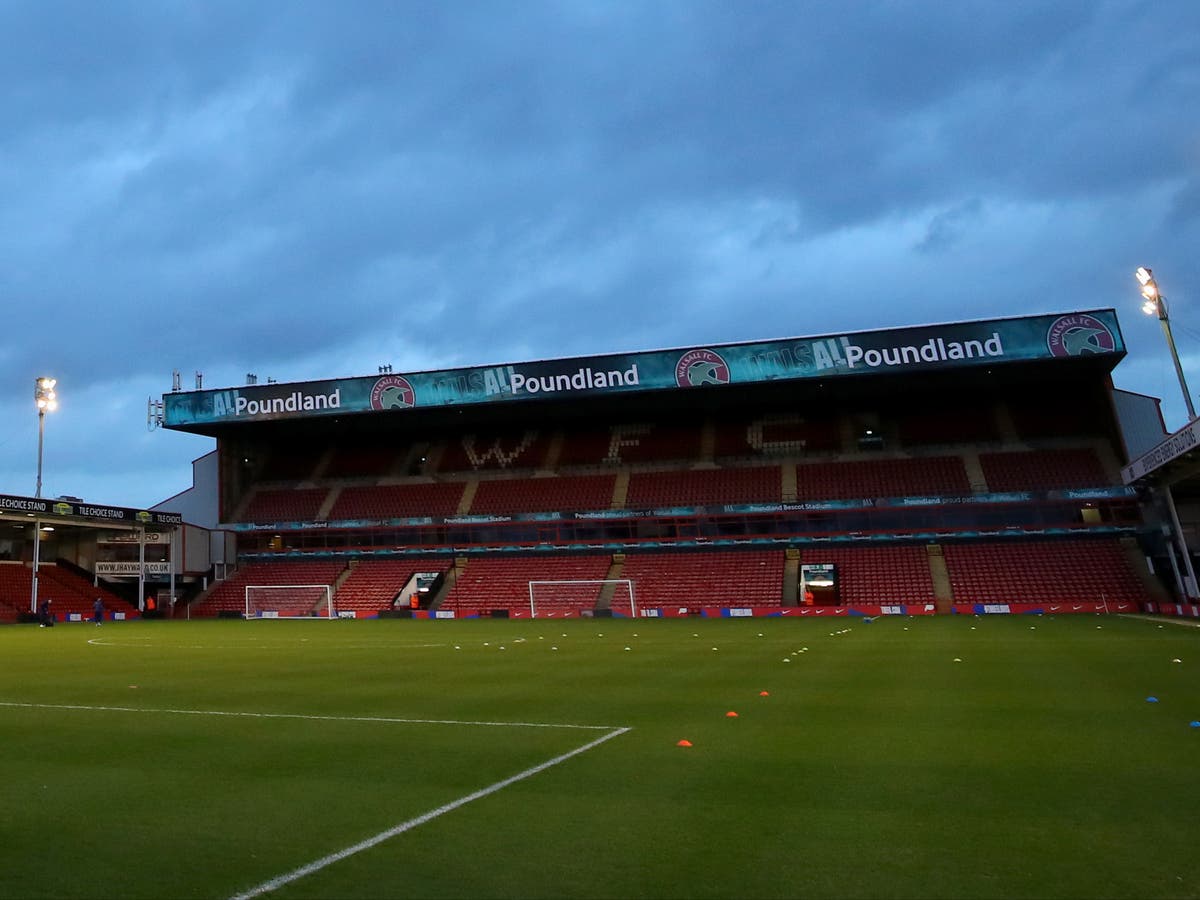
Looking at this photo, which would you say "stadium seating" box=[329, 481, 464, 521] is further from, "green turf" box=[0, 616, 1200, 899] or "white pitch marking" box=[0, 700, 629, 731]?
"white pitch marking" box=[0, 700, 629, 731]

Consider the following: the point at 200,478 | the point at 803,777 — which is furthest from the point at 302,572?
the point at 803,777

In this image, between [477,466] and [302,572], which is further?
[477,466]

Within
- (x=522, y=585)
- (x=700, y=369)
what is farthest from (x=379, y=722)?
(x=700, y=369)

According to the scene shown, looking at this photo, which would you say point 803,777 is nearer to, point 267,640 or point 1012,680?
point 1012,680

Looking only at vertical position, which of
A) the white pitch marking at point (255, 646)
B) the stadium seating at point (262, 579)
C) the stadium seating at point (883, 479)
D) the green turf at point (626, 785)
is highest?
the stadium seating at point (883, 479)

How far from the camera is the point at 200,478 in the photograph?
5462cm

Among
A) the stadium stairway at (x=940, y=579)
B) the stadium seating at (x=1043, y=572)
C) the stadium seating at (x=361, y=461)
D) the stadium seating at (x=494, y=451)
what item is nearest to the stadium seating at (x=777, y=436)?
the stadium stairway at (x=940, y=579)

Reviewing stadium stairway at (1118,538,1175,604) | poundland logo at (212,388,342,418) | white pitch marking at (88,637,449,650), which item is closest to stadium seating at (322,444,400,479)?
poundland logo at (212,388,342,418)

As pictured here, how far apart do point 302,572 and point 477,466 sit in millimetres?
13729

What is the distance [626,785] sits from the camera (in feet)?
19.9

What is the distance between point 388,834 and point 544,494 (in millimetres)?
44999

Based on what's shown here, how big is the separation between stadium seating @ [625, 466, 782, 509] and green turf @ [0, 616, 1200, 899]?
32.2m

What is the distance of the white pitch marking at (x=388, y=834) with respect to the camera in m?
4.07

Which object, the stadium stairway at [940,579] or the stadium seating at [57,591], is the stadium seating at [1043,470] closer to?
the stadium stairway at [940,579]
